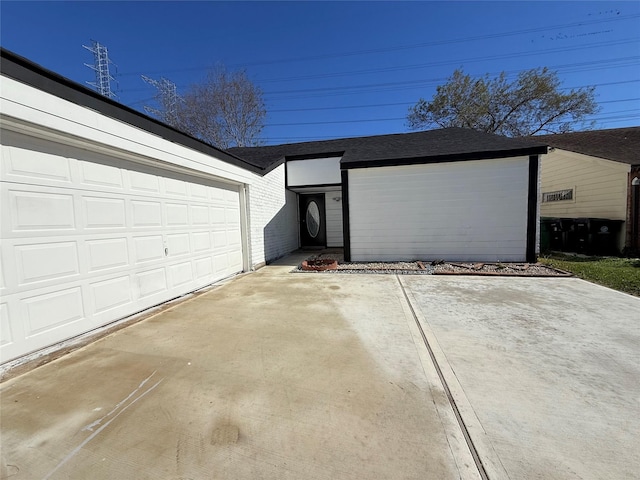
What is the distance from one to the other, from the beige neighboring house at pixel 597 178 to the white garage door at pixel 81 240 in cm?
1231

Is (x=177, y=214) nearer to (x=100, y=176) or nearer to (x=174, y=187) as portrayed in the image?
(x=174, y=187)

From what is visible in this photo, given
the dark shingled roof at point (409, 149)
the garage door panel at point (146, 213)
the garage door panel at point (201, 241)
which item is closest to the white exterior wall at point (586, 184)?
the dark shingled roof at point (409, 149)

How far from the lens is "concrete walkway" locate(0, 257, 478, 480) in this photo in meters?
1.55

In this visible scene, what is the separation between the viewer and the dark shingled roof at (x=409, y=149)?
7062mm

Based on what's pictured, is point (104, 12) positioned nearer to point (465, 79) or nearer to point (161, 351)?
point (161, 351)

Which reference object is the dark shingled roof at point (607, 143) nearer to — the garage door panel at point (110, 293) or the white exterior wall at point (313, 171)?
the white exterior wall at point (313, 171)

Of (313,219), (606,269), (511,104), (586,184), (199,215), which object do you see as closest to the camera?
(199,215)

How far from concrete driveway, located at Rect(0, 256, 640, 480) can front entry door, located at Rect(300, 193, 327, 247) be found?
7747 millimetres

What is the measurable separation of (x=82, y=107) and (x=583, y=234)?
42.2 ft

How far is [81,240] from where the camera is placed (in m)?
3.22

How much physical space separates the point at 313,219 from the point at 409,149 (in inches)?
187

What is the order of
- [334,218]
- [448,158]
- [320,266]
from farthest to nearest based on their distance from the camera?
[334,218] → [448,158] → [320,266]

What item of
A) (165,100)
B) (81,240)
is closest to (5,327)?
(81,240)

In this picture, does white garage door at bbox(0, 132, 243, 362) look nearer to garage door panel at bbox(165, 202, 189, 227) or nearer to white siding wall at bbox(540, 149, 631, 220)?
garage door panel at bbox(165, 202, 189, 227)
